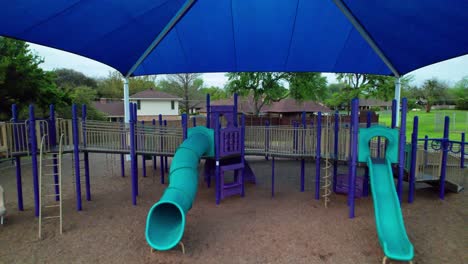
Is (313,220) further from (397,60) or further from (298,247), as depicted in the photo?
(397,60)

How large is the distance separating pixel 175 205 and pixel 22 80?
16327 mm

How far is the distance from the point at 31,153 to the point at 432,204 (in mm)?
12416

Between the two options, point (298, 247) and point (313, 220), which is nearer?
point (298, 247)

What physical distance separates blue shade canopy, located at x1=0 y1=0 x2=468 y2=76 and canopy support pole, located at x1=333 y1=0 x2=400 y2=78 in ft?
0.10

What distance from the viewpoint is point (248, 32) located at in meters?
11.4

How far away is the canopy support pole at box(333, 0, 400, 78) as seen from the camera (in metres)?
9.02

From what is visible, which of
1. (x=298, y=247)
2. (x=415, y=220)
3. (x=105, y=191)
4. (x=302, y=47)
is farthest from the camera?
(x=302, y=47)

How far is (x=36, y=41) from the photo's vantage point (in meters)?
8.75

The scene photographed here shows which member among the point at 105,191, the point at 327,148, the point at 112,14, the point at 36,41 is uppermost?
the point at 112,14

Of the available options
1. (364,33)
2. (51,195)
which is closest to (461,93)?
(364,33)

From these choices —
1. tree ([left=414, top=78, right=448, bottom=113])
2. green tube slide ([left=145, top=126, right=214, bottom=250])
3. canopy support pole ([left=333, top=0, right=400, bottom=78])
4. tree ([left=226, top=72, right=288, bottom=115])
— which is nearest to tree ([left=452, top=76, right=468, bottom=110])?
tree ([left=414, top=78, right=448, bottom=113])

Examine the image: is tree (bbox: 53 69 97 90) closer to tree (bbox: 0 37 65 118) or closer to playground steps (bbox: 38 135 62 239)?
tree (bbox: 0 37 65 118)

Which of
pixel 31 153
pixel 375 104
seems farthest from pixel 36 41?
pixel 375 104

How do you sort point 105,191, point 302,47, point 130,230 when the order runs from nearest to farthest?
1. point 130,230
2. point 105,191
3. point 302,47
